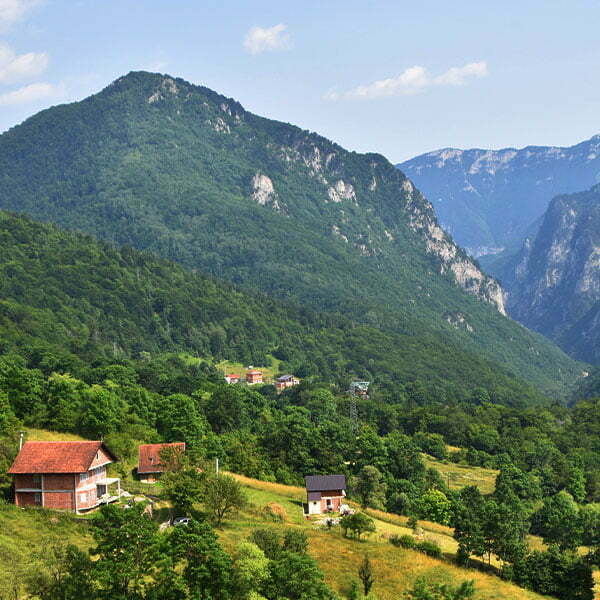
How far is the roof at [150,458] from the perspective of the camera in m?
70.4

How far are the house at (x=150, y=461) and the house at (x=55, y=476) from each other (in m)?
12.7

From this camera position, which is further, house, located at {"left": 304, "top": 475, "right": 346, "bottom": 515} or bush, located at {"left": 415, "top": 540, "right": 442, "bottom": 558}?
house, located at {"left": 304, "top": 475, "right": 346, "bottom": 515}

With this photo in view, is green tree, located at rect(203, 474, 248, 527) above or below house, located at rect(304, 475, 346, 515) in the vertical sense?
above

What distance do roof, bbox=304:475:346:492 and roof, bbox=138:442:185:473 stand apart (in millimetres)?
13376

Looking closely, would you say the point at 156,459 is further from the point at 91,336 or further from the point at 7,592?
the point at 91,336

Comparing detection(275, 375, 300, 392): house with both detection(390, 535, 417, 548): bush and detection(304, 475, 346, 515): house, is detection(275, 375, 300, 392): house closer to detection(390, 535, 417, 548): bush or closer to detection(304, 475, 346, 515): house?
detection(304, 475, 346, 515): house

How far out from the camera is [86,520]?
5431 cm

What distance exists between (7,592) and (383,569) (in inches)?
1131

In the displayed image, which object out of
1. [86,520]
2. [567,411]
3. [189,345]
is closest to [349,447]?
[86,520]

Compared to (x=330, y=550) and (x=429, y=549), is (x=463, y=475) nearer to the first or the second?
(x=429, y=549)

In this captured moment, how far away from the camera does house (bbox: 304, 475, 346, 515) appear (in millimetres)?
75375

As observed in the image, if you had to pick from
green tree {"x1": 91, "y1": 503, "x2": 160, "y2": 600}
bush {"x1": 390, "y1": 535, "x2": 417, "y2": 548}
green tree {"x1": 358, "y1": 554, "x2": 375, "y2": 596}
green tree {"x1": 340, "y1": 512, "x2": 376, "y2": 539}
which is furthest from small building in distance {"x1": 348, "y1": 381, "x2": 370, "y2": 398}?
green tree {"x1": 91, "y1": 503, "x2": 160, "y2": 600}

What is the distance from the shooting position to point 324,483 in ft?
250

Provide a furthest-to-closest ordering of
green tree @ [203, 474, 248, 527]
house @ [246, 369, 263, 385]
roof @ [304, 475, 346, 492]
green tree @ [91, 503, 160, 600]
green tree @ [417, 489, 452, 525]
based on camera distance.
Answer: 1. house @ [246, 369, 263, 385]
2. green tree @ [417, 489, 452, 525]
3. roof @ [304, 475, 346, 492]
4. green tree @ [203, 474, 248, 527]
5. green tree @ [91, 503, 160, 600]
